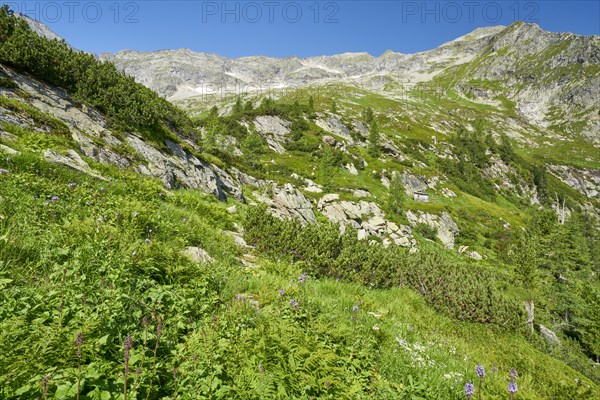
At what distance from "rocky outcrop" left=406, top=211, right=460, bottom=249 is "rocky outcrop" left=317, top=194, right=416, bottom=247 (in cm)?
776

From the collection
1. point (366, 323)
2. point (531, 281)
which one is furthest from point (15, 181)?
point (531, 281)

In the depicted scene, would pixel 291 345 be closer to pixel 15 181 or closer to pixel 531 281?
pixel 15 181

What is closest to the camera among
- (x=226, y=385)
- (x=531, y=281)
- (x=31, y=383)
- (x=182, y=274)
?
(x=31, y=383)

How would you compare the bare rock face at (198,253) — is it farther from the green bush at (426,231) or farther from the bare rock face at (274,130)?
the bare rock face at (274,130)

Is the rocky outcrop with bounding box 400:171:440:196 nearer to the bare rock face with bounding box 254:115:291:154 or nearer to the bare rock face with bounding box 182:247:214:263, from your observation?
the bare rock face with bounding box 254:115:291:154

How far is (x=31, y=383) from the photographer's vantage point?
225 cm

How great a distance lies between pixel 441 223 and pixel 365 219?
54.3 ft

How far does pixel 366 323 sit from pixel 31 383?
4813 mm

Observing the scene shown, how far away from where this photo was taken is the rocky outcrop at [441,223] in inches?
1889

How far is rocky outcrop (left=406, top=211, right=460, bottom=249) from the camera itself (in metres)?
48.0

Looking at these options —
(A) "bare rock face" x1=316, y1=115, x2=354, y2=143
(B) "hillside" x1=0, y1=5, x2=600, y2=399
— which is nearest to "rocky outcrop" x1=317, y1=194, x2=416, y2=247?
(B) "hillside" x1=0, y1=5, x2=600, y2=399

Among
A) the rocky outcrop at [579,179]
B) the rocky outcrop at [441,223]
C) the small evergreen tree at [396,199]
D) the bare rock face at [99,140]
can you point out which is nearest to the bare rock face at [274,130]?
the small evergreen tree at [396,199]

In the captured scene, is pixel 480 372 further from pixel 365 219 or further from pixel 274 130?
pixel 274 130

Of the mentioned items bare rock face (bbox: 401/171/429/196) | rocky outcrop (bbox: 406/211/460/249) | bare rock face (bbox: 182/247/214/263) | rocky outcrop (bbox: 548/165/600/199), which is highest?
rocky outcrop (bbox: 548/165/600/199)
